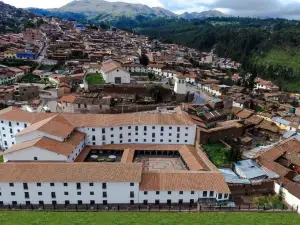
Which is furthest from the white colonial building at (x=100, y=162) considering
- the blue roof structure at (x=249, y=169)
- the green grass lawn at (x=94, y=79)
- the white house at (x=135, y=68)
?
the white house at (x=135, y=68)

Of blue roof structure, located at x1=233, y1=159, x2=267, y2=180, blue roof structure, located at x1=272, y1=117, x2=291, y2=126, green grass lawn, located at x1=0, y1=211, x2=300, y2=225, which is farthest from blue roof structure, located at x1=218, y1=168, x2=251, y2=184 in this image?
blue roof structure, located at x1=272, y1=117, x2=291, y2=126

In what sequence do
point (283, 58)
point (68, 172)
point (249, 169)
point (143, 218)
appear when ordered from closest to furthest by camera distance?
point (143, 218) < point (68, 172) < point (249, 169) < point (283, 58)

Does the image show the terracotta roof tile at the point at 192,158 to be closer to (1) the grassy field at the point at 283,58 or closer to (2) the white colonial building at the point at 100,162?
(2) the white colonial building at the point at 100,162

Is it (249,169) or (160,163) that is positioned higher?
(249,169)

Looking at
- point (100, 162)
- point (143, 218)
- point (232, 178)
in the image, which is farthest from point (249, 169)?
point (100, 162)

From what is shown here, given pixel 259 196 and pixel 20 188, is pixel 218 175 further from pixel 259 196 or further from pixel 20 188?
pixel 20 188

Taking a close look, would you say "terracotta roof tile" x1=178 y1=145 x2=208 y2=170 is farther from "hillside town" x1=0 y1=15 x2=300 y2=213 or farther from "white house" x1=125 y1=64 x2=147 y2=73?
"white house" x1=125 y1=64 x2=147 y2=73

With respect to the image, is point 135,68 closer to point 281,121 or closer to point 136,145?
point 136,145
